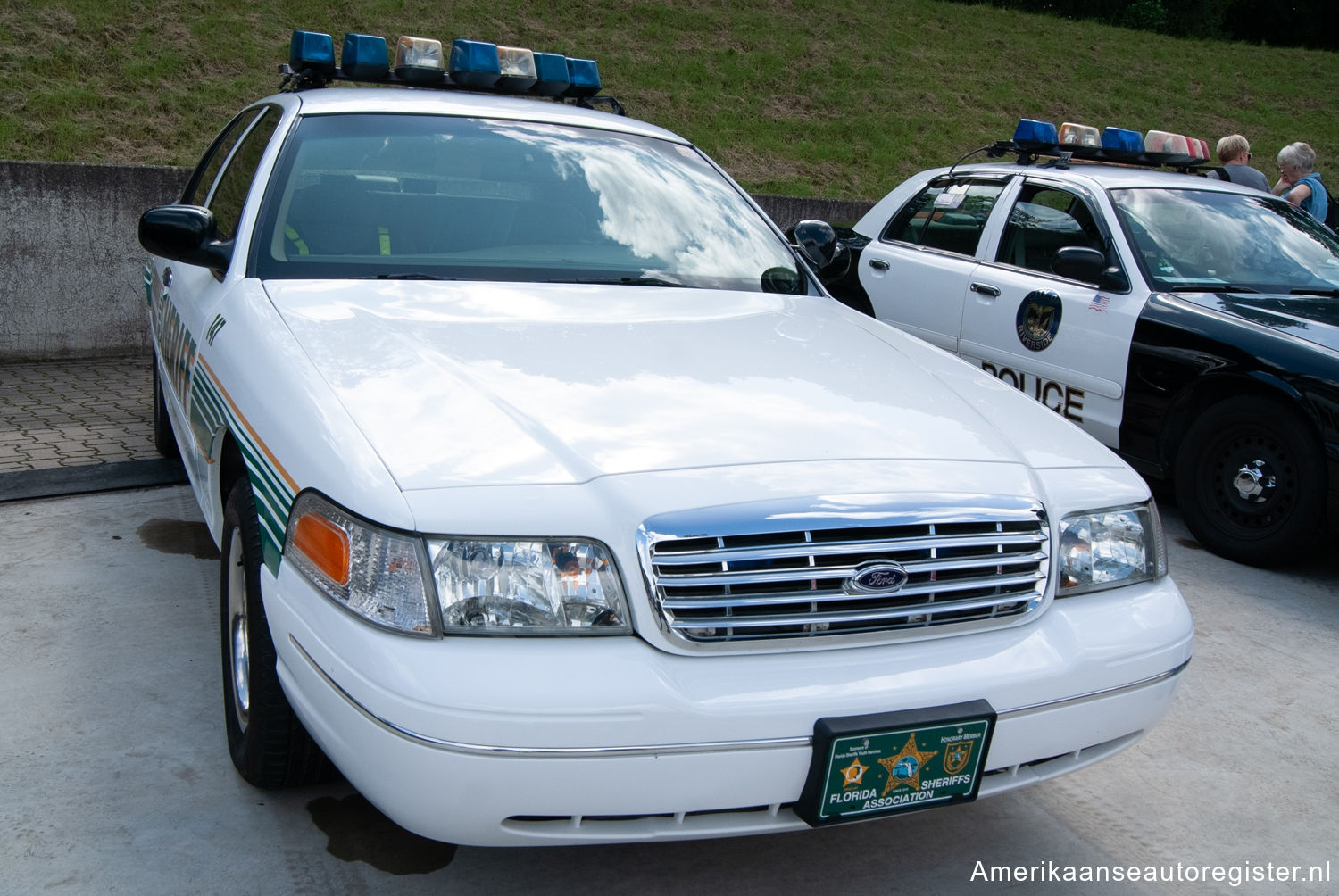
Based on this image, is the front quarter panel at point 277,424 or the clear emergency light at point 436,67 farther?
the clear emergency light at point 436,67

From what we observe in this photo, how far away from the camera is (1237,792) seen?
10.2ft

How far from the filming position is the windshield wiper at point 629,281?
→ 337 centimetres

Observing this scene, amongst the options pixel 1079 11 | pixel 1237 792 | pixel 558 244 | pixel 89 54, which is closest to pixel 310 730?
pixel 558 244

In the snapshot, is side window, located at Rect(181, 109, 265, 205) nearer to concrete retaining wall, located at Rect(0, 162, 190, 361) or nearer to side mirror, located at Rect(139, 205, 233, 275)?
side mirror, located at Rect(139, 205, 233, 275)

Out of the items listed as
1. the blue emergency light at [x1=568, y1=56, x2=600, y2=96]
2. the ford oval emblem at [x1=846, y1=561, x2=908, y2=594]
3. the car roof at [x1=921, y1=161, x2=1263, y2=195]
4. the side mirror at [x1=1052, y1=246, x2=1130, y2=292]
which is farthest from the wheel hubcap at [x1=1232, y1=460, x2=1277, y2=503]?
the ford oval emblem at [x1=846, y1=561, x2=908, y2=594]

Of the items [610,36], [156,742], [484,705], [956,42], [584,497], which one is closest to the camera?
[484,705]

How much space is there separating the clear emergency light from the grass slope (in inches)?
260

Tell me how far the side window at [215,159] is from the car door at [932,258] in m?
3.64

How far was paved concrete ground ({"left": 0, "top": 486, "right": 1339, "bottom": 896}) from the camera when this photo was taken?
2514mm

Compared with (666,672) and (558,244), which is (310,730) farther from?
(558,244)

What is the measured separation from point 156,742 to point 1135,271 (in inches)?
178

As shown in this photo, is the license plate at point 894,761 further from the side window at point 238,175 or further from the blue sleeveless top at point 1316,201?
the blue sleeveless top at point 1316,201

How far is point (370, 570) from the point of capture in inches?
81.4

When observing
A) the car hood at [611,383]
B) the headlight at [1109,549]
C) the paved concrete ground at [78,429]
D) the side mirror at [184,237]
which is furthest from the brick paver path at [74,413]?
the headlight at [1109,549]
